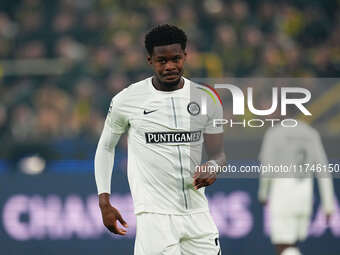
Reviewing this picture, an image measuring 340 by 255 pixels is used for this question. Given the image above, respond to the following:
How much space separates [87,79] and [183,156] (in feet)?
19.5

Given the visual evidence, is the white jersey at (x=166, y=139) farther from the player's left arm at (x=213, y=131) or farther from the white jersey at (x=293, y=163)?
Answer: the white jersey at (x=293, y=163)

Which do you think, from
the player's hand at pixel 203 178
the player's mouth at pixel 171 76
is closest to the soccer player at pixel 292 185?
the player's mouth at pixel 171 76

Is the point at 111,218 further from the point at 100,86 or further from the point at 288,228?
the point at 100,86

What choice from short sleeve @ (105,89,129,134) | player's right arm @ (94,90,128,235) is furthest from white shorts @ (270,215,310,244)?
short sleeve @ (105,89,129,134)

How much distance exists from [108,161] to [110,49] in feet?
21.1

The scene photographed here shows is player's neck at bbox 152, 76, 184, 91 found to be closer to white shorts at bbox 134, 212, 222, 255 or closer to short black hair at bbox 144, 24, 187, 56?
short black hair at bbox 144, 24, 187, 56

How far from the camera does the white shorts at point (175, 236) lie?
4668 mm

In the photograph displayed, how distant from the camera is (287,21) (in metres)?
11.7

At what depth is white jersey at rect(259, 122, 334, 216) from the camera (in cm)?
798

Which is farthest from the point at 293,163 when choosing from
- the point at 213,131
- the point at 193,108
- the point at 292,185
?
the point at 193,108

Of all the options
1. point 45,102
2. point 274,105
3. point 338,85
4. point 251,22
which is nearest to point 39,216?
point 45,102

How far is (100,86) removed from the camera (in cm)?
1039

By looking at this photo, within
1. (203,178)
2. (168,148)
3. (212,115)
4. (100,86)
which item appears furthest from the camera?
(100,86)

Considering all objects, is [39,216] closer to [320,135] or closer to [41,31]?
[320,135]
